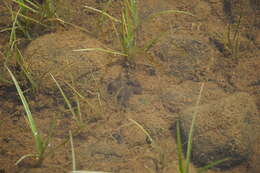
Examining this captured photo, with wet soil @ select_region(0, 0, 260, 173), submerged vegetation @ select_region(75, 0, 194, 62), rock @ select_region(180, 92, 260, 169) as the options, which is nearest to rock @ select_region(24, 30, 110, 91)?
wet soil @ select_region(0, 0, 260, 173)

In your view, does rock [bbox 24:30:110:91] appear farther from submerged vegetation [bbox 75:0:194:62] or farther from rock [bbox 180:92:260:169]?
rock [bbox 180:92:260:169]

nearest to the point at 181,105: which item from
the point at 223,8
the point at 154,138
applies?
the point at 154,138

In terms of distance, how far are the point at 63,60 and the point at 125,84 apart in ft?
1.41

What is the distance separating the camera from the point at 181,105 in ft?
6.64

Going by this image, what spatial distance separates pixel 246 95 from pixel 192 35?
602 millimetres

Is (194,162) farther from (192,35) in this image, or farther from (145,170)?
(192,35)

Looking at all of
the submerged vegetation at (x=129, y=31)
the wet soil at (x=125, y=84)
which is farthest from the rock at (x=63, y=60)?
the submerged vegetation at (x=129, y=31)

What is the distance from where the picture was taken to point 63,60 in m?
2.08

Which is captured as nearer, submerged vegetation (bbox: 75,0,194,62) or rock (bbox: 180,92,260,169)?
rock (bbox: 180,92,260,169)

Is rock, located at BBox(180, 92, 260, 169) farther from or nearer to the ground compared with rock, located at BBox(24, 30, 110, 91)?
nearer to the ground

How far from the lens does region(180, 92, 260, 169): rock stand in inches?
70.1

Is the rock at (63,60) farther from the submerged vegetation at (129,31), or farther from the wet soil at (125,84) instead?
the submerged vegetation at (129,31)

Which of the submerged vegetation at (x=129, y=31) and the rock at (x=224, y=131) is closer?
the rock at (x=224, y=131)

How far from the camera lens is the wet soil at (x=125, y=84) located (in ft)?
6.05
